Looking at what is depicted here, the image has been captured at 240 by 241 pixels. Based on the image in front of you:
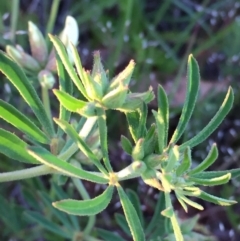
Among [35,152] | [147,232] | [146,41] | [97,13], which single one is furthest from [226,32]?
[35,152]

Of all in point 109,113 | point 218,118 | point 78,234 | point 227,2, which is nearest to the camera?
point 218,118

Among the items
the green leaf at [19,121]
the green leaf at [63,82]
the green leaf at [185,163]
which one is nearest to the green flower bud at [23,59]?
the green leaf at [63,82]

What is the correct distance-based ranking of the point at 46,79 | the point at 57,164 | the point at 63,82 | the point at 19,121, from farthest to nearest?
the point at 46,79 < the point at 63,82 < the point at 19,121 < the point at 57,164

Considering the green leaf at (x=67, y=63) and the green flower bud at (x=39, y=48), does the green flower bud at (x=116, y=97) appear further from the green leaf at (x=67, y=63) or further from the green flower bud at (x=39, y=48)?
the green flower bud at (x=39, y=48)

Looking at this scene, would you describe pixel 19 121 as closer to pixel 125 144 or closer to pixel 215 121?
pixel 125 144

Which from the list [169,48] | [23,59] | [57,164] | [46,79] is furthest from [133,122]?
[169,48]

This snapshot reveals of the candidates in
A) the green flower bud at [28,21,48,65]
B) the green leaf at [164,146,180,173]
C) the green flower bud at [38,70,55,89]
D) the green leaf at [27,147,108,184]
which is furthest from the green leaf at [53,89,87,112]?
the green flower bud at [28,21,48,65]

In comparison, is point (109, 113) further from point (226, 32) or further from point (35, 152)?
point (35, 152)
